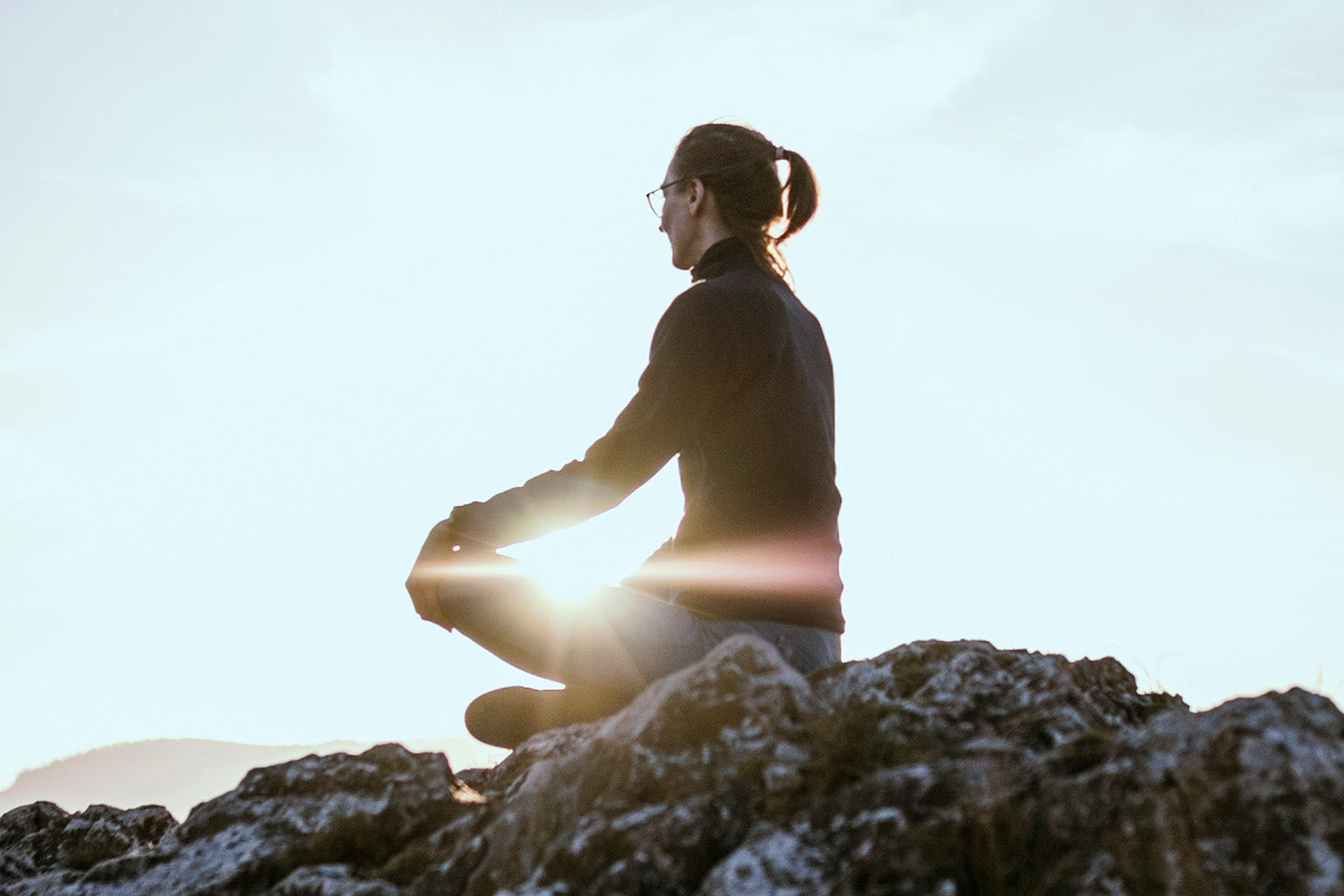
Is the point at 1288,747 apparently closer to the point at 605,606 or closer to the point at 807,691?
the point at 807,691

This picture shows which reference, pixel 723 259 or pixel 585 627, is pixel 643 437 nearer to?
pixel 585 627

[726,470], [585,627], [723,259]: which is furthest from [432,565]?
[723,259]

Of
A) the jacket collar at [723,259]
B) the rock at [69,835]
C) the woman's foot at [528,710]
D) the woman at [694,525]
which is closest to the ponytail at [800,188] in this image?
the jacket collar at [723,259]

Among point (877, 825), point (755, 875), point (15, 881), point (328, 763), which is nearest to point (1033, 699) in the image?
point (877, 825)

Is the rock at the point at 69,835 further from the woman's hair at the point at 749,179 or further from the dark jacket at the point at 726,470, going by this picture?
the woman's hair at the point at 749,179

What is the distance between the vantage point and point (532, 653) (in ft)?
19.6

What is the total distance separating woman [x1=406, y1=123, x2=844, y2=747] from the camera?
5.75 m

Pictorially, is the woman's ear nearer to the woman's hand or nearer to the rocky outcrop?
the woman's hand

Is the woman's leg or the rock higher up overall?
the woman's leg

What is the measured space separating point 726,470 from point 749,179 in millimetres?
1786

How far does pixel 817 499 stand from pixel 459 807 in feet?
7.30

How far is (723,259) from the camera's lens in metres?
6.71

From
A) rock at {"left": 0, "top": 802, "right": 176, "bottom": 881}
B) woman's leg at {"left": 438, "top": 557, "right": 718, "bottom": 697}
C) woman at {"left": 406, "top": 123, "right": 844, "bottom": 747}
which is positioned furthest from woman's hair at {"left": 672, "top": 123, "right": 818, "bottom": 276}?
rock at {"left": 0, "top": 802, "right": 176, "bottom": 881}

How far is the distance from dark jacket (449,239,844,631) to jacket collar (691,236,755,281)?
441 millimetres
